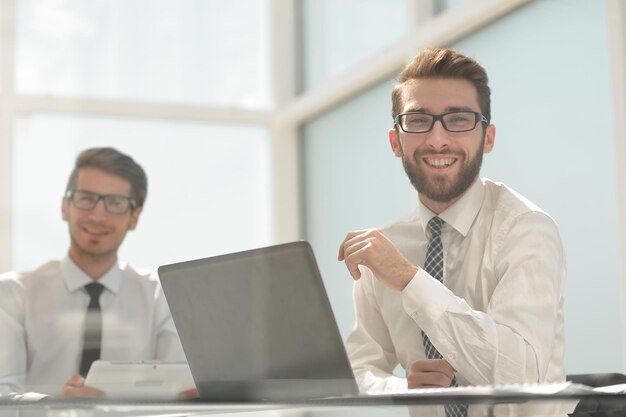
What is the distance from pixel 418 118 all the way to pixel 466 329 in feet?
1.50

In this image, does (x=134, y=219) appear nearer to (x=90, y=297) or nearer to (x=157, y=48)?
(x=90, y=297)

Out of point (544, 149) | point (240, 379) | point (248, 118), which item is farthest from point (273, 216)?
point (240, 379)

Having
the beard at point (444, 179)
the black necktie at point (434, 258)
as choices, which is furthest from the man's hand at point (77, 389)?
the beard at point (444, 179)

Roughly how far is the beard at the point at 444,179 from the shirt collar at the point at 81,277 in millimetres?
709

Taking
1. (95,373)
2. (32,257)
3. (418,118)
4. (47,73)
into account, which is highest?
(47,73)

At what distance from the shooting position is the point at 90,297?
2.09 m

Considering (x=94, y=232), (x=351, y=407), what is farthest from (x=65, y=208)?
(x=351, y=407)

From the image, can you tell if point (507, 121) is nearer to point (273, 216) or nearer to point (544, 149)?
point (544, 149)

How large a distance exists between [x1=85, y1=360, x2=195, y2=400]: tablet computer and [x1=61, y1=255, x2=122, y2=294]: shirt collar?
44 centimetres

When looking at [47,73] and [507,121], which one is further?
[507,121]

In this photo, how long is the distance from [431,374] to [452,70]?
627 mm

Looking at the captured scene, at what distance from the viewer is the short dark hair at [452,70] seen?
5.99 feet

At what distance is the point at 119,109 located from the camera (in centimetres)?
242

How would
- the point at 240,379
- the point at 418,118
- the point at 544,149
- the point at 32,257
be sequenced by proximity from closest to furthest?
the point at 240,379 < the point at 418,118 < the point at 32,257 < the point at 544,149
